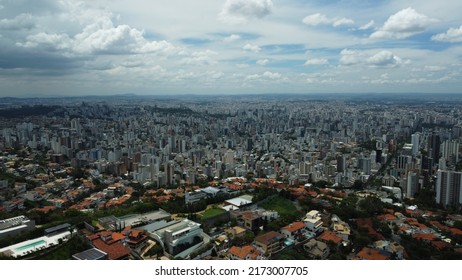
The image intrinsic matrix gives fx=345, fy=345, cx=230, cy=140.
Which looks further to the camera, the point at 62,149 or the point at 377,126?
the point at 377,126

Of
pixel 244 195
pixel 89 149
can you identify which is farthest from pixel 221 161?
pixel 244 195

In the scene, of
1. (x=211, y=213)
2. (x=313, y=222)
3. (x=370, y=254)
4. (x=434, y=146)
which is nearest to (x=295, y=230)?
(x=313, y=222)

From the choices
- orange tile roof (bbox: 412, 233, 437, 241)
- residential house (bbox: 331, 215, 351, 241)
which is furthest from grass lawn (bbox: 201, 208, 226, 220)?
orange tile roof (bbox: 412, 233, 437, 241)

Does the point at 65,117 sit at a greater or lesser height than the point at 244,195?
greater

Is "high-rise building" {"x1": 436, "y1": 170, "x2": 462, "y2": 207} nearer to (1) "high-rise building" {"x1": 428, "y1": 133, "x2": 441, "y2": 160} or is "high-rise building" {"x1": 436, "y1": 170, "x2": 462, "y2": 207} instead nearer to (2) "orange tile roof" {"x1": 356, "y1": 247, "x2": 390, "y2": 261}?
(1) "high-rise building" {"x1": 428, "y1": 133, "x2": 441, "y2": 160}

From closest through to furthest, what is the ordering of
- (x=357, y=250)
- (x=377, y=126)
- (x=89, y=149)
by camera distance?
(x=357, y=250)
(x=89, y=149)
(x=377, y=126)

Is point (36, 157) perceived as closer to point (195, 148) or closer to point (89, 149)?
point (89, 149)
